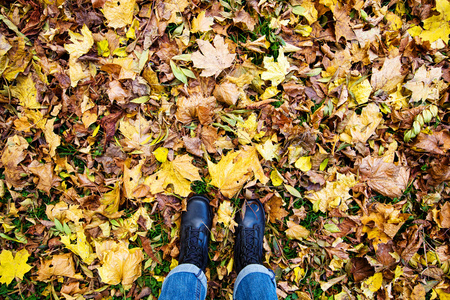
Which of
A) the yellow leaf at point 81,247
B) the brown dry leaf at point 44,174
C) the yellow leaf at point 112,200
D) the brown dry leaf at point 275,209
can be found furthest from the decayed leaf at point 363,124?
the brown dry leaf at point 44,174

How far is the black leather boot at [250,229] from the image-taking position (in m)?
1.86

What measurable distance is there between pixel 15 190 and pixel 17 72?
93 centimetres

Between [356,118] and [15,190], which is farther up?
[356,118]

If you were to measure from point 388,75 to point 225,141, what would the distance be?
4.68 feet

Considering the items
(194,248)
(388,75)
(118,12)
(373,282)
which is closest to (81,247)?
(194,248)

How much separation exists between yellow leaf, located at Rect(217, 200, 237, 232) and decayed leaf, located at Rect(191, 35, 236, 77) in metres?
1.03

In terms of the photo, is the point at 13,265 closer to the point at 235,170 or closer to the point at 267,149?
the point at 235,170

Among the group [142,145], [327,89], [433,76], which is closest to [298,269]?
[327,89]

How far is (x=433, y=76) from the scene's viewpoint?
1.90m

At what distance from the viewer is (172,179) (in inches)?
71.0

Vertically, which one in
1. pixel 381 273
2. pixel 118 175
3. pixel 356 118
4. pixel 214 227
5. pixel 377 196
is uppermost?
pixel 356 118

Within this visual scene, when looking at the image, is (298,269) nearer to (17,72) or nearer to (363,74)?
(363,74)

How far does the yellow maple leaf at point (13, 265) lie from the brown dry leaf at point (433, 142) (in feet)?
10.7

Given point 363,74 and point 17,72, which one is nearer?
point 17,72
